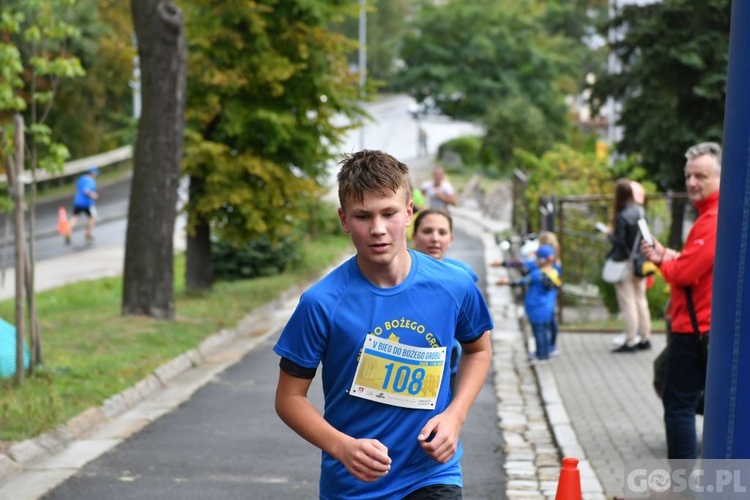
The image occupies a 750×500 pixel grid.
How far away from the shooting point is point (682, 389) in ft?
22.1

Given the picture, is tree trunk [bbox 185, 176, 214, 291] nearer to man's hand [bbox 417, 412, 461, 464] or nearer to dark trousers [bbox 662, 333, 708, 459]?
dark trousers [bbox 662, 333, 708, 459]

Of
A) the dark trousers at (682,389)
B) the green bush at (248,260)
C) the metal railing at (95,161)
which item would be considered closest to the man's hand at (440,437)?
the dark trousers at (682,389)

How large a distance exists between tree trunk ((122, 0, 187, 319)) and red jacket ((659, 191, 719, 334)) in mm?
9783

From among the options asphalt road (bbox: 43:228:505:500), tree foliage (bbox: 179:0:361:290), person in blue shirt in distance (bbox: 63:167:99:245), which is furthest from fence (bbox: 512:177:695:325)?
person in blue shirt in distance (bbox: 63:167:99:245)

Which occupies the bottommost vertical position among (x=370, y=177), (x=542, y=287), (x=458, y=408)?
(x=542, y=287)

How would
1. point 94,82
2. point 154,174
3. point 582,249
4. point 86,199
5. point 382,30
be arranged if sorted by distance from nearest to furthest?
point 154,174, point 582,249, point 86,199, point 94,82, point 382,30

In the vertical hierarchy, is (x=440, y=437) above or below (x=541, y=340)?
above

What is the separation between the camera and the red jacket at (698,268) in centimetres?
651

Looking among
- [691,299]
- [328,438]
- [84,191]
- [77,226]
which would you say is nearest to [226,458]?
[691,299]

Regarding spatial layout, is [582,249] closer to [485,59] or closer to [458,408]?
[458,408]

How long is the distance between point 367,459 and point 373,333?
0.42m

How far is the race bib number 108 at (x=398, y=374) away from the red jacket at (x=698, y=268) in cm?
277

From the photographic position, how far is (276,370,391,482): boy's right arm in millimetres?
3762

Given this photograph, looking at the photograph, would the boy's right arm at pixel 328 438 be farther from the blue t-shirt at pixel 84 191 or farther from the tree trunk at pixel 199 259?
the blue t-shirt at pixel 84 191
